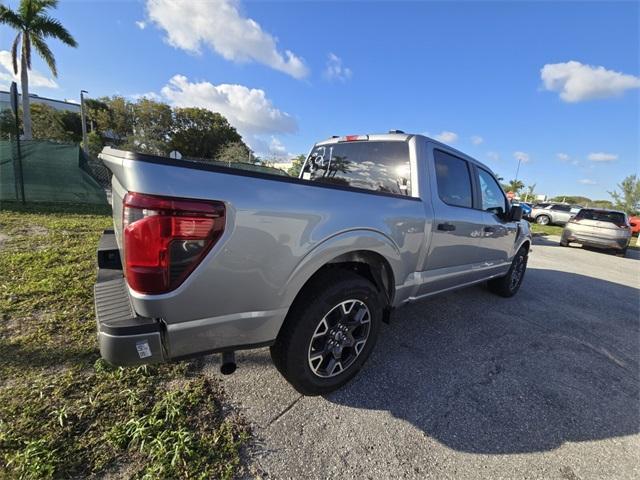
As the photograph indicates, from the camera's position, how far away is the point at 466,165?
349 centimetres

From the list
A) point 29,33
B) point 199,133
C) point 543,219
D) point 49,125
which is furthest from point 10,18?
point 543,219

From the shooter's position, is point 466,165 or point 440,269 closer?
point 440,269

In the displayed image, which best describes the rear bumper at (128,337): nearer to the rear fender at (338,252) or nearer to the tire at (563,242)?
the rear fender at (338,252)

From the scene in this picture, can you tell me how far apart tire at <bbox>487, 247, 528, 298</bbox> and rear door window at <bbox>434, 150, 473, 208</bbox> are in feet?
5.96

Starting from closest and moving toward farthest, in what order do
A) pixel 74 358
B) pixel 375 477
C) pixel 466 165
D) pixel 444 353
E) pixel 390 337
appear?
pixel 375 477 → pixel 74 358 → pixel 444 353 → pixel 390 337 → pixel 466 165

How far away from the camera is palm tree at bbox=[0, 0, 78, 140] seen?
16.9 m

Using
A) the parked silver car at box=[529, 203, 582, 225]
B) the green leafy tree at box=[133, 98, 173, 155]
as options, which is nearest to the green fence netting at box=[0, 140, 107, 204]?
the parked silver car at box=[529, 203, 582, 225]

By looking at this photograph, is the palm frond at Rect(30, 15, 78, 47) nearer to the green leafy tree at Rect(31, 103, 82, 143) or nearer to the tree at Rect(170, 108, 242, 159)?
the green leafy tree at Rect(31, 103, 82, 143)

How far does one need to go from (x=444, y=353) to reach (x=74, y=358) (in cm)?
306

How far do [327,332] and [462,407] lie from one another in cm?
114

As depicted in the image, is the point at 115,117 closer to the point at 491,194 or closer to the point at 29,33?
the point at 29,33

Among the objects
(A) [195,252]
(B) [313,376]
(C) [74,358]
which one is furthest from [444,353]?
(C) [74,358]

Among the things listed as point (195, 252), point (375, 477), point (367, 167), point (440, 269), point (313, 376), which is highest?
point (367, 167)

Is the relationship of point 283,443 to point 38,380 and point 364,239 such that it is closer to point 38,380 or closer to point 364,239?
point 364,239
